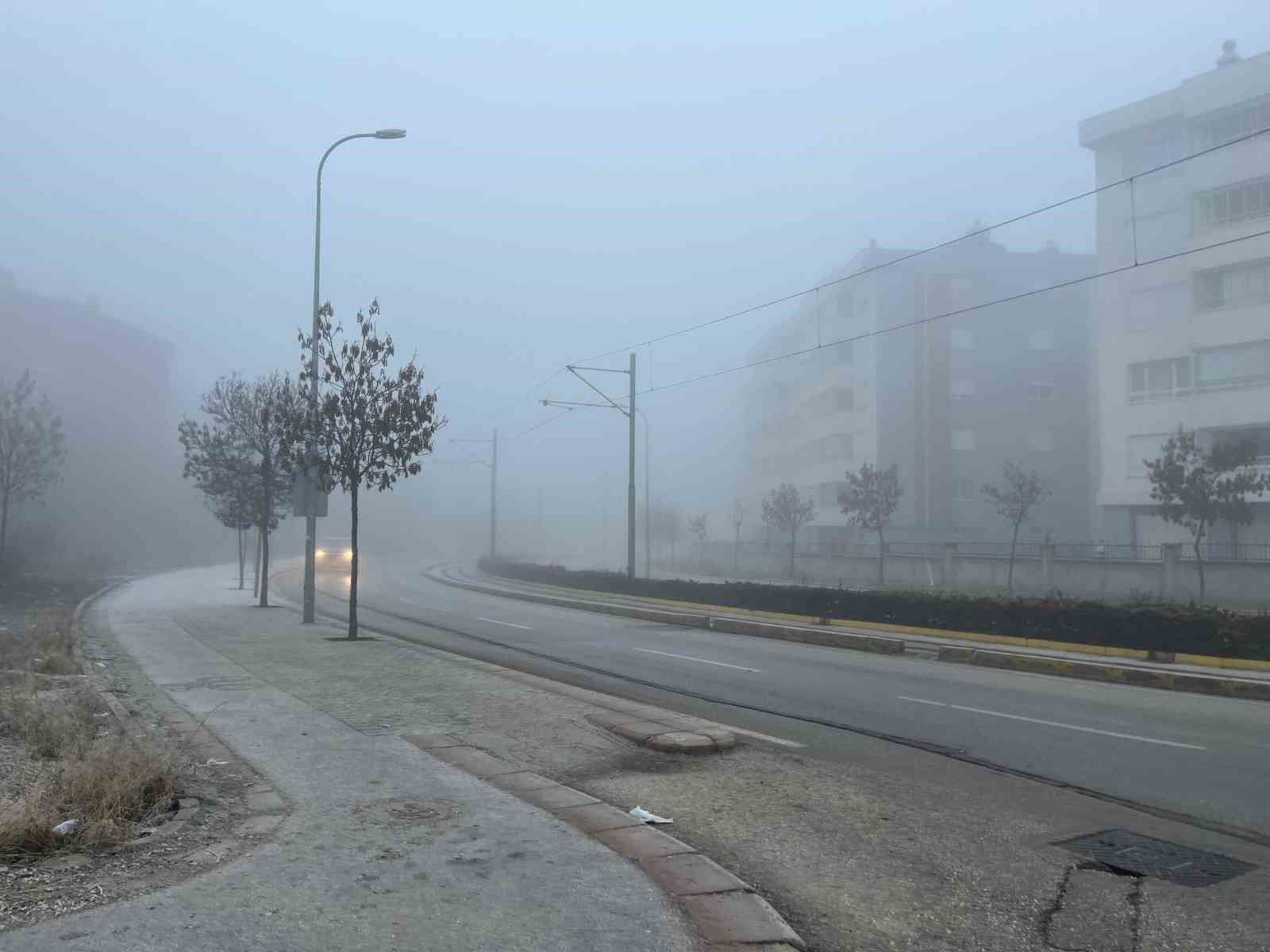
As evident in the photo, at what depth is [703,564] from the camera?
6356 cm

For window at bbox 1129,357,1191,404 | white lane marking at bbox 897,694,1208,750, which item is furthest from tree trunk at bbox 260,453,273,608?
window at bbox 1129,357,1191,404

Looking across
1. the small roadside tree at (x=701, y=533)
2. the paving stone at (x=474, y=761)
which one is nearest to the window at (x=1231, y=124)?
the small roadside tree at (x=701, y=533)

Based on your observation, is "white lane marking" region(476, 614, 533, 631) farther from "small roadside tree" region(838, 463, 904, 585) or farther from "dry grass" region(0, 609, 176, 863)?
"small roadside tree" region(838, 463, 904, 585)

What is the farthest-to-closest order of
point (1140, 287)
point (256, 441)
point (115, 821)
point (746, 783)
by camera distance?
1. point (1140, 287)
2. point (256, 441)
3. point (746, 783)
4. point (115, 821)

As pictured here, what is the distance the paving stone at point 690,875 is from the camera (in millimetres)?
5137

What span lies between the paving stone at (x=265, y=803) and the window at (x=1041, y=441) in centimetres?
6019

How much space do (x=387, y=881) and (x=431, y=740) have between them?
12.5 feet

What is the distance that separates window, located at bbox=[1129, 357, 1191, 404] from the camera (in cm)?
4306

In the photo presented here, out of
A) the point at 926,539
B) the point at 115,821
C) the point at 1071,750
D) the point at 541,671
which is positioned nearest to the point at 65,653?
the point at 541,671

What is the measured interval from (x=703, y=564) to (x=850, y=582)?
18845 millimetres

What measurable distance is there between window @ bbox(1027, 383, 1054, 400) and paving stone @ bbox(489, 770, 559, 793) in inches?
2350

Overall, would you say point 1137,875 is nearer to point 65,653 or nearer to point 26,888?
point 26,888

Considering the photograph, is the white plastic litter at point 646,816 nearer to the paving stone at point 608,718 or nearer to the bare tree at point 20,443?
the paving stone at point 608,718

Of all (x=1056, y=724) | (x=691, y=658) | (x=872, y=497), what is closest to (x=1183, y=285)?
(x=872, y=497)
